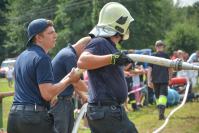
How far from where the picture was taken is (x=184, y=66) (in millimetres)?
4719

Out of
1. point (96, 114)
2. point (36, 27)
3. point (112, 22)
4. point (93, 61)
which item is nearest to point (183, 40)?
point (36, 27)

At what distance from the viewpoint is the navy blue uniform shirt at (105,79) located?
16.4 feet

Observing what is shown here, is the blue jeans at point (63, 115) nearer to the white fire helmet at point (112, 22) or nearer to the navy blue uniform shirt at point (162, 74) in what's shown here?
the white fire helmet at point (112, 22)

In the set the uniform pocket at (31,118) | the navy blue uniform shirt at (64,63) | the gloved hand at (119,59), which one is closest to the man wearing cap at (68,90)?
the navy blue uniform shirt at (64,63)

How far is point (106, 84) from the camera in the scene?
502 cm

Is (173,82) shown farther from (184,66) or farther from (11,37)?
(11,37)

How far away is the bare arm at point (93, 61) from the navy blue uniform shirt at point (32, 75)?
0.37 m

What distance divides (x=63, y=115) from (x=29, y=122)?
1.58 m

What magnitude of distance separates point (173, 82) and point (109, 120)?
1338 centimetres

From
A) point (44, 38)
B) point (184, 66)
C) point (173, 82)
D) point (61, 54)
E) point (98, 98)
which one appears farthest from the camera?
point (173, 82)

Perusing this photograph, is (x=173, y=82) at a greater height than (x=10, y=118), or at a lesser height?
lesser

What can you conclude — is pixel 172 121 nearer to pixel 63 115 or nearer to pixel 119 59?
pixel 63 115

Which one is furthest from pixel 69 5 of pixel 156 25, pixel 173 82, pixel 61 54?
pixel 61 54

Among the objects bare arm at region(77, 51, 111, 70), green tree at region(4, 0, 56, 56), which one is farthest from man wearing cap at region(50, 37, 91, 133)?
green tree at region(4, 0, 56, 56)
